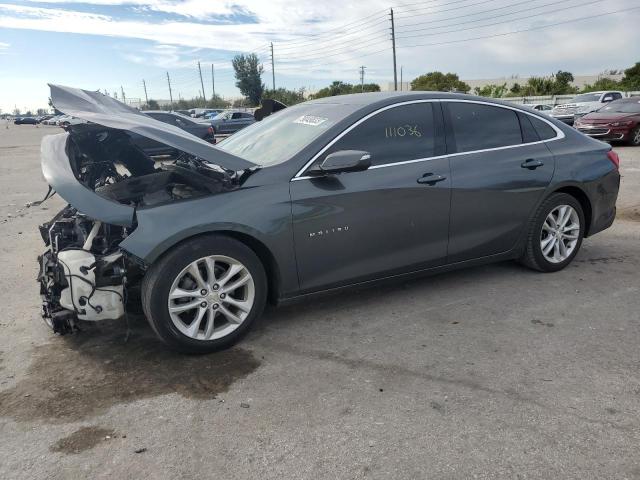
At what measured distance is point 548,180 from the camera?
4535 mm

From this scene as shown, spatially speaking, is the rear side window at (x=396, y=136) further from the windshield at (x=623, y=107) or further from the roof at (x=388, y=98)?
the windshield at (x=623, y=107)

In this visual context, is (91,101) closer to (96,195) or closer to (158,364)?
(96,195)

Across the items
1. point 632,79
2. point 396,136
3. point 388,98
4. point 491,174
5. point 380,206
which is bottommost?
point 380,206

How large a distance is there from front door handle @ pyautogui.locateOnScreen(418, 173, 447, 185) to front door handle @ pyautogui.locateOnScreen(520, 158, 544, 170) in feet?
2.95

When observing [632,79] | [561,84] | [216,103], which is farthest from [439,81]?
[216,103]

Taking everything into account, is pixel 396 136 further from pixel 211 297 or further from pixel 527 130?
pixel 211 297

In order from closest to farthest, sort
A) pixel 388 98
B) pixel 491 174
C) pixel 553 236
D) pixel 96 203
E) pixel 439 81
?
pixel 96 203 < pixel 388 98 < pixel 491 174 < pixel 553 236 < pixel 439 81

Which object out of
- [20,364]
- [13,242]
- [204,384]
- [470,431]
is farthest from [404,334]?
[13,242]

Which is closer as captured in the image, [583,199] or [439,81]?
[583,199]

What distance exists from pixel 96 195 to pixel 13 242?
3.97m

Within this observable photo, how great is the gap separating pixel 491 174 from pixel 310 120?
1.54 meters

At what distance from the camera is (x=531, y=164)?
4461 mm

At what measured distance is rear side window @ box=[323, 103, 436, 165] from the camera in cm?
383

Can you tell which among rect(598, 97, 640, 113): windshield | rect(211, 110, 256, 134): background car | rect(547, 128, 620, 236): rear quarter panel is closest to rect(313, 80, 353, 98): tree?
rect(211, 110, 256, 134): background car
